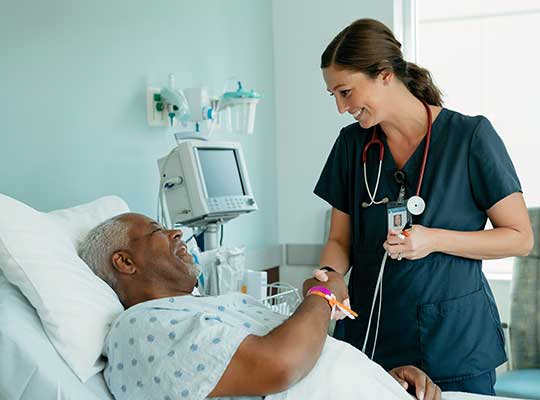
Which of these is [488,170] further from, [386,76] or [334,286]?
[334,286]

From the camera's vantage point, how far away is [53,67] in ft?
7.08

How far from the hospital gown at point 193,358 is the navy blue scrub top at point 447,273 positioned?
0.28m

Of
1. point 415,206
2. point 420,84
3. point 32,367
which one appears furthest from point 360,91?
point 32,367

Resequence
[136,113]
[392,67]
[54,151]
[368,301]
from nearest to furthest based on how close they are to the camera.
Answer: [392,67] → [368,301] → [54,151] → [136,113]

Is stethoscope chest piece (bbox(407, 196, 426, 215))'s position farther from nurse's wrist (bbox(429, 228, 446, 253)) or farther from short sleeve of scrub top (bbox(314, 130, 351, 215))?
short sleeve of scrub top (bbox(314, 130, 351, 215))

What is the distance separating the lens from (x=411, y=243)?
5.41ft

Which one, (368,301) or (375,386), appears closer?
(375,386)

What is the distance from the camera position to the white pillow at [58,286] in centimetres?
141

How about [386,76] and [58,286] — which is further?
[386,76]

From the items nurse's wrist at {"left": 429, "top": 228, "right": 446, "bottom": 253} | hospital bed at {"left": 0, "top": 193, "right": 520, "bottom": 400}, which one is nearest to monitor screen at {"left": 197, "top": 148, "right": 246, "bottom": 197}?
nurse's wrist at {"left": 429, "top": 228, "right": 446, "bottom": 253}

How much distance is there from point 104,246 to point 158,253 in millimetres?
129

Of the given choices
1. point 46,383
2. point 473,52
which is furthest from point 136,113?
point 473,52

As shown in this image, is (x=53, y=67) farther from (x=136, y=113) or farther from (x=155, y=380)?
(x=155, y=380)

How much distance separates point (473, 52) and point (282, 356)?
256cm
